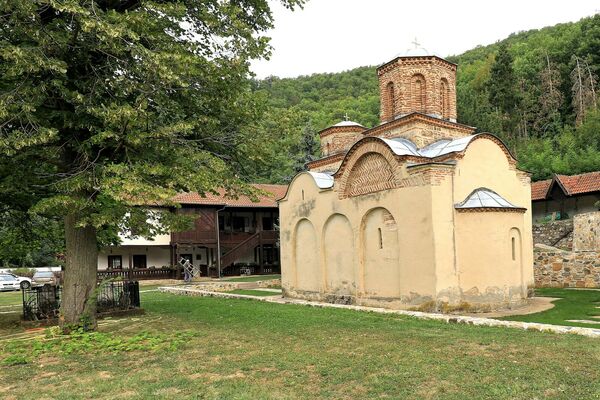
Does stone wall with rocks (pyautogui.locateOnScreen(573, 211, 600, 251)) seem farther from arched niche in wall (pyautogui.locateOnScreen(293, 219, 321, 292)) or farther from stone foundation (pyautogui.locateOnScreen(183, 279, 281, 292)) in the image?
stone foundation (pyautogui.locateOnScreen(183, 279, 281, 292))

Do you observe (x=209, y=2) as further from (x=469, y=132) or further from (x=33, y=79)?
(x=469, y=132)

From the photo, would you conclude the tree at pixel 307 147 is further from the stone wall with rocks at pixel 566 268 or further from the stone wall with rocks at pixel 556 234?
the stone wall with rocks at pixel 566 268

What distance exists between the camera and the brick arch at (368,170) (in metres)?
13.5

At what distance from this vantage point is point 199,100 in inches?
415

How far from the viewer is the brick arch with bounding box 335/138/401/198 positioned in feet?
44.4

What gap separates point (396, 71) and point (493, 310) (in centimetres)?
801

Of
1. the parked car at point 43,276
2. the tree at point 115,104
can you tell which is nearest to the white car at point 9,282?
the parked car at point 43,276

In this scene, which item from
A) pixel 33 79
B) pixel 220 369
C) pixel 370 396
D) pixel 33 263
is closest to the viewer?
pixel 370 396

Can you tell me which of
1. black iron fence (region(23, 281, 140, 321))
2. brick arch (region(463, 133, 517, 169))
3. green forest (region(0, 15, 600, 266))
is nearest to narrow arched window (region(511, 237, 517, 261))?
brick arch (region(463, 133, 517, 169))

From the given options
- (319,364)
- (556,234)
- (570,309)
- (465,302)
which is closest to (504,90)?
(556,234)

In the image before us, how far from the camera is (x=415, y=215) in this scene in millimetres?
12773

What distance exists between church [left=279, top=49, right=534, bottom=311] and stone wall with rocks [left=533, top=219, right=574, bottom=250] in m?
10.5

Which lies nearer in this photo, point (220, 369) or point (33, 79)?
point (220, 369)

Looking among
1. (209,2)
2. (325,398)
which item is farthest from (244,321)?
(209,2)
